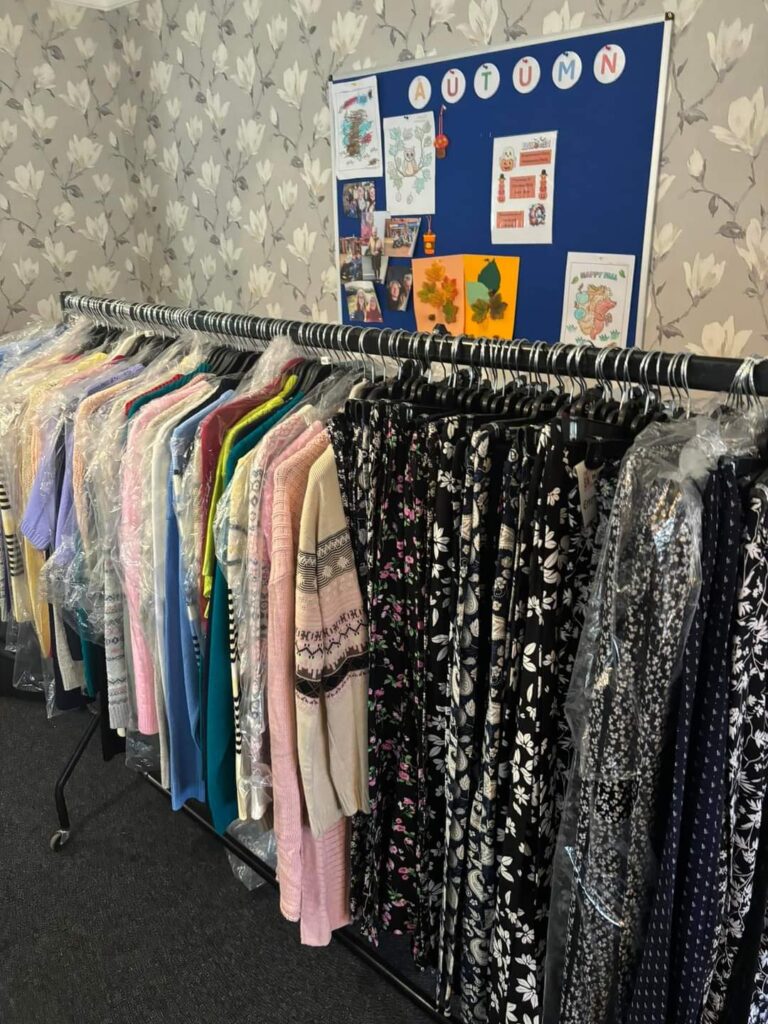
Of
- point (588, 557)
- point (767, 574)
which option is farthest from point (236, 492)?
point (767, 574)

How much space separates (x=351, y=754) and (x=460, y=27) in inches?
72.0

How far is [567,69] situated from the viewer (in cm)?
175

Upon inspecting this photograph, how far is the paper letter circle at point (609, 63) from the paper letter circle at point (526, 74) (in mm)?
161

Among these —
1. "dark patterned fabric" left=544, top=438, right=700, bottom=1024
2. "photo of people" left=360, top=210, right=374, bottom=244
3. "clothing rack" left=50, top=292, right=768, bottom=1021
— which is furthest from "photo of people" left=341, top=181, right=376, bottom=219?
"dark patterned fabric" left=544, top=438, right=700, bottom=1024

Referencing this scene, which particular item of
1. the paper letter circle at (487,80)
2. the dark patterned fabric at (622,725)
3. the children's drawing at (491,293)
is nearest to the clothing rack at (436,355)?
the dark patterned fabric at (622,725)

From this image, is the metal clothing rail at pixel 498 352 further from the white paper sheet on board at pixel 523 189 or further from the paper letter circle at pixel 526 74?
the paper letter circle at pixel 526 74

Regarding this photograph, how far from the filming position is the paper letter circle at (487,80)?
1.88 m

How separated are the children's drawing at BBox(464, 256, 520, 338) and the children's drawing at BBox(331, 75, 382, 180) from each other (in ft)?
1.50

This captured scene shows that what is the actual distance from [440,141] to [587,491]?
1.57 metres

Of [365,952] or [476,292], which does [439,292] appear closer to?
[476,292]

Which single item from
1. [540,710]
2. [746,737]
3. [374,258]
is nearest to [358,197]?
[374,258]

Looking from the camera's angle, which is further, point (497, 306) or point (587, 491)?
point (497, 306)

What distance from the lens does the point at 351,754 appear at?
44.6 inches

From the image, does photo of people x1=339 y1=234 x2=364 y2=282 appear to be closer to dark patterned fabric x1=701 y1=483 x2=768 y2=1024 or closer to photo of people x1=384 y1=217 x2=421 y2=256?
photo of people x1=384 y1=217 x2=421 y2=256
